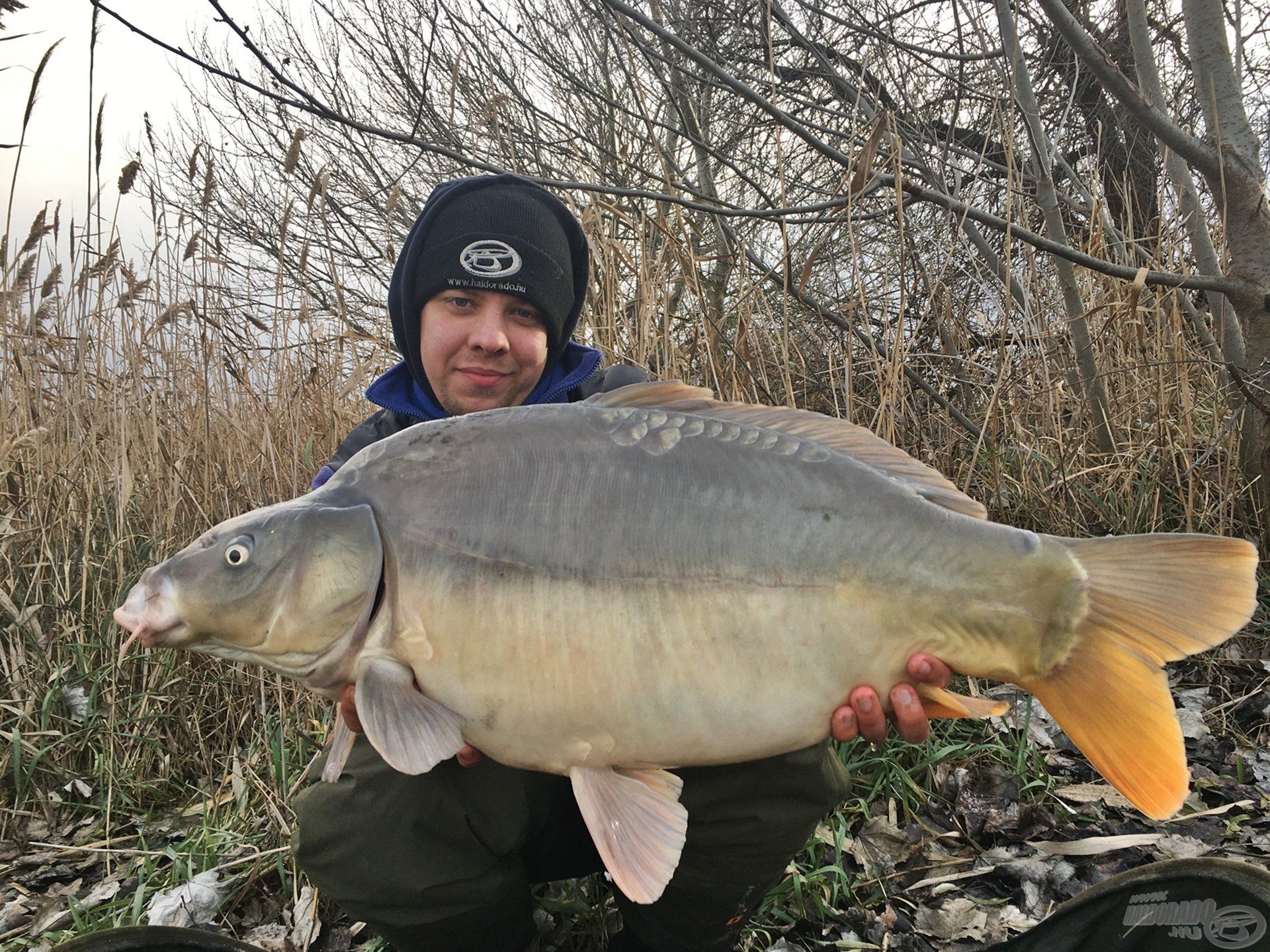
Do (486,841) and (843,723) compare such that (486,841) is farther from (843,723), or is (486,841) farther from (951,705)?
(951,705)

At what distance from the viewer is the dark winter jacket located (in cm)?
187

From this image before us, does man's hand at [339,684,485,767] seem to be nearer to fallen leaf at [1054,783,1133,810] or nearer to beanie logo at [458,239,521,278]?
beanie logo at [458,239,521,278]

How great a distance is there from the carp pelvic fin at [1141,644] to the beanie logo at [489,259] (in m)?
1.27

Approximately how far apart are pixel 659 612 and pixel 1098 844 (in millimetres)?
1233

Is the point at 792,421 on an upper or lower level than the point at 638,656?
upper

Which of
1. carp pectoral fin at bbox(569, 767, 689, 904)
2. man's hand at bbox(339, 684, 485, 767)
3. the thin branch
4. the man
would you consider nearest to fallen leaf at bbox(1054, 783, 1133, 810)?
the man

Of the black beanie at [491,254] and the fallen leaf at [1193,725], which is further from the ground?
the black beanie at [491,254]

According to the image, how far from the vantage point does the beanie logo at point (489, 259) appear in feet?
6.00

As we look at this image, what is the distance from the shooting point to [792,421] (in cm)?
120

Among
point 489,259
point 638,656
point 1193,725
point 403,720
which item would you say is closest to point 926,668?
point 638,656

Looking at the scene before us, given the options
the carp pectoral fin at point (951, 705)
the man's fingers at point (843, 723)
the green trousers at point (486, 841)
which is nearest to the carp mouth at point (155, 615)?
the green trousers at point (486, 841)

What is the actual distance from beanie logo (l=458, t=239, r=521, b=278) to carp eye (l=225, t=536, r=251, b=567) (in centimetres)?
94

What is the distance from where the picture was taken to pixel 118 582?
100 inches

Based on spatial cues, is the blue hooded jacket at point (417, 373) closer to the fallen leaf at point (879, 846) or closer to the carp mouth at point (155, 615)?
the carp mouth at point (155, 615)
